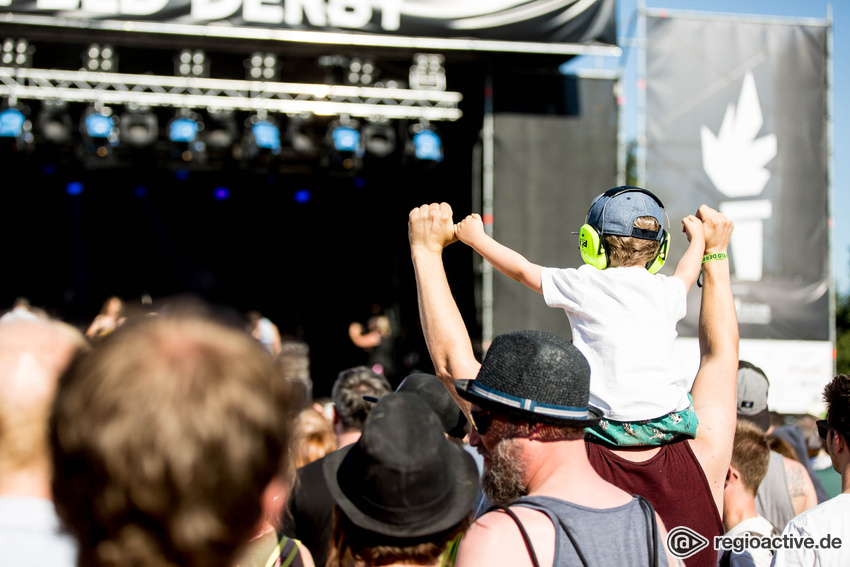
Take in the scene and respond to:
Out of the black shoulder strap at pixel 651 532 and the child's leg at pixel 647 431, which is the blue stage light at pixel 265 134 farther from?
the black shoulder strap at pixel 651 532

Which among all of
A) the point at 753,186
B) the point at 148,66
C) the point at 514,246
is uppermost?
the point at 148,66

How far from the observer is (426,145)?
8.62 meters

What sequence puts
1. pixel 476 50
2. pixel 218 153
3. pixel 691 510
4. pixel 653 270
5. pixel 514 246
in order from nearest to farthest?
pixel 691 510
pixel 653 270
pixel 476 50
pixel 514 246
pixel 218 153

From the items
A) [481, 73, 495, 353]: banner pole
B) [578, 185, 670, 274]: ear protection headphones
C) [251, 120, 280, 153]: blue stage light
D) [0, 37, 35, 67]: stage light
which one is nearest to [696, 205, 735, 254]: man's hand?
[578, 185, 670, 274]: ear protection headphones

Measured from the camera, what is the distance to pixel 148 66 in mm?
9797

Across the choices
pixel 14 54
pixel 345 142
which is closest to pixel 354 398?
pixel 345 142

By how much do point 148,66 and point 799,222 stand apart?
29.1 feet

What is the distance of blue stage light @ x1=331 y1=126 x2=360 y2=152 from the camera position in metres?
8.79

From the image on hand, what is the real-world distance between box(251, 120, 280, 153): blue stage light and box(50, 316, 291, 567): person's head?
8190mm

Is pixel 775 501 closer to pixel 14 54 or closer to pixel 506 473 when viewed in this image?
pixel 506 473

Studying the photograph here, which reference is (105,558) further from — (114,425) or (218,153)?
(218,153)

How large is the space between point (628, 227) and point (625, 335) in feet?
1.00

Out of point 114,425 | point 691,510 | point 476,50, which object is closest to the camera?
point 114,425

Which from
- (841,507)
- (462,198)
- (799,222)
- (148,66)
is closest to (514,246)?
(462,198)
